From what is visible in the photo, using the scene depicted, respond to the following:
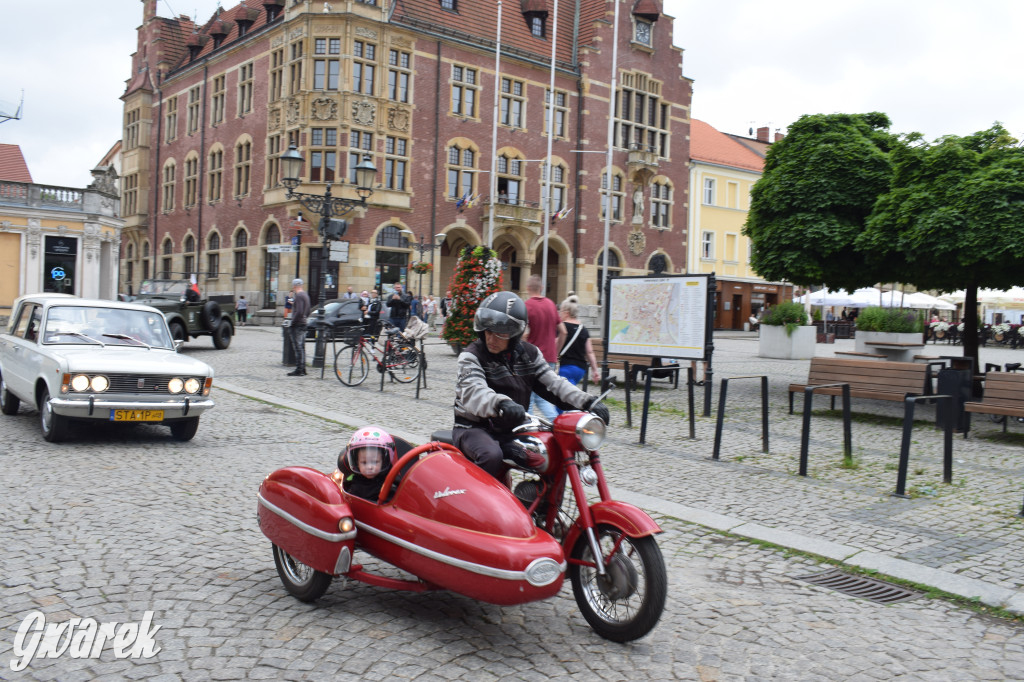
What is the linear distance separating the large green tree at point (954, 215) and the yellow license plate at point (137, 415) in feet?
35.5

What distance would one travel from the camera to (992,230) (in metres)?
11.8

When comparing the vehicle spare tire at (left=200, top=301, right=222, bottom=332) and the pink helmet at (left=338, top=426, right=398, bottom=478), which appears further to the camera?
the vehicle spare tire at (left=200, top=301, right=222, bottom=332)

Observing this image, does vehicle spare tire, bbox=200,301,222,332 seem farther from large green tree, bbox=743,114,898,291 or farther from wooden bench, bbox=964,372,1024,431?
wooden bench, bbox=964,372,1024,431

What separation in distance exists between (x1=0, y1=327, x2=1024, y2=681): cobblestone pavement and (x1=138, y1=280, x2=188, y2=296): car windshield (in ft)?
50.4

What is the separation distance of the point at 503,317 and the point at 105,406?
5.56 meters

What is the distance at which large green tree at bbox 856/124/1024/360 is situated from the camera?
38.7ft

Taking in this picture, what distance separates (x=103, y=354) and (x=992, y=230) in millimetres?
11725

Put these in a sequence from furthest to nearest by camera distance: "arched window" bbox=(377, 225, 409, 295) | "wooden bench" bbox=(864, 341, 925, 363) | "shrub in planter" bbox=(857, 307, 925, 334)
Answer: "arched window" bbox=(377, 225, 409, 295), "shrub in planter" bbox=(857, 307, 925, 334), "wooden bench" bbox=(864, 341, 925, 363)

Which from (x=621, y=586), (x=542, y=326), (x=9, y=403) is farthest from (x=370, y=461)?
(x=9, y=403)

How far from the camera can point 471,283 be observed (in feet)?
63.4

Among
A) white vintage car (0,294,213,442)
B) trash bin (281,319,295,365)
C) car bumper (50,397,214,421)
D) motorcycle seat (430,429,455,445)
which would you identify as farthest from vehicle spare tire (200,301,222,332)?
motorcycle seat (430,429,455,445)

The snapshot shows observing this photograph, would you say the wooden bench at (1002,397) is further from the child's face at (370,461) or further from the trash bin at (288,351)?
the trash bin at (288,351)

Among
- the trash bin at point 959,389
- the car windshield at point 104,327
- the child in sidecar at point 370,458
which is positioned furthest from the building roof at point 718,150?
the child in sidecar at point 370,458

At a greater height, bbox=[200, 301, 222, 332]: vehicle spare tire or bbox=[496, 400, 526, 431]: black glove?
bbox=[200, 301, 222, 332]: vehicle spare tire
